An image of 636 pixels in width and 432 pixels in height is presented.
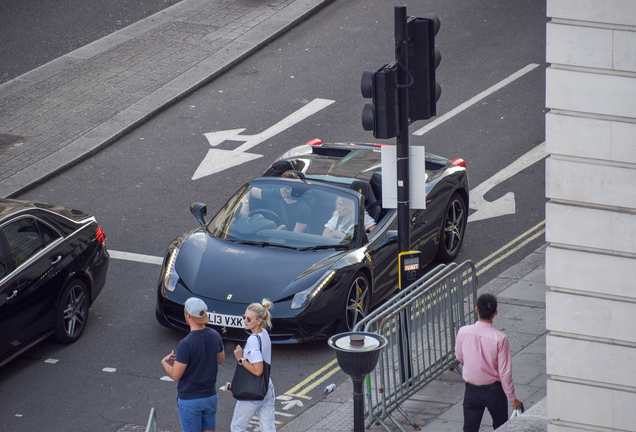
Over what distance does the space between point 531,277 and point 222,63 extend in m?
8.93

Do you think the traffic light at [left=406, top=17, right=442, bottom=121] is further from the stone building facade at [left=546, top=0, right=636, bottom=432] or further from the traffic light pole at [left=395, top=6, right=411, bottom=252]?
the stone building facade at [left=546, top=0, right=636, bottom=432]

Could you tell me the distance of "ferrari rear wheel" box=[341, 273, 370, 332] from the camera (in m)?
11.4

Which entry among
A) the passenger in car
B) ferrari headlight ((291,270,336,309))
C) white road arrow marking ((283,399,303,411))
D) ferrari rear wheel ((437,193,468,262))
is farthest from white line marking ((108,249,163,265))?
white road arrow marking ((283,399,303,411))

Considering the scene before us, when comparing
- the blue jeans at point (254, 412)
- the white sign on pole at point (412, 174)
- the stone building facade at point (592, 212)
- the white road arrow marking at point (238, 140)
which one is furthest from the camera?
the white road arrow marking at point (238, 140)

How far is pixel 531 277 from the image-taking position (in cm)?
1305

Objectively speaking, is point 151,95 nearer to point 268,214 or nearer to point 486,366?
point 268,214

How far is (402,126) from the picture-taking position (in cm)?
969

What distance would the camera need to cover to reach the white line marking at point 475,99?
1764 centimetres

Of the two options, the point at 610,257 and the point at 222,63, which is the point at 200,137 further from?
the point at 610,257

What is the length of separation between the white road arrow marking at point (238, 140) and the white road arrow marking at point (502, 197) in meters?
3.59

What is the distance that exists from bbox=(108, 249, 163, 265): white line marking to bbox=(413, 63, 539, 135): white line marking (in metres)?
5.59

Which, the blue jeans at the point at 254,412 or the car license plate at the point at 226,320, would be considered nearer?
the blue jeans at the point at 254,412

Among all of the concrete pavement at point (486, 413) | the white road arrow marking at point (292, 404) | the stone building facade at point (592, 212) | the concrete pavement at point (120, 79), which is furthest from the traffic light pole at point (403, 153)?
the concrete pavement at point (120, 79)

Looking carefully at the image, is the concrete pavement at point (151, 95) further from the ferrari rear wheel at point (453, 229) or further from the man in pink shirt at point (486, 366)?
the man in pink shirt at point (486, 366)
